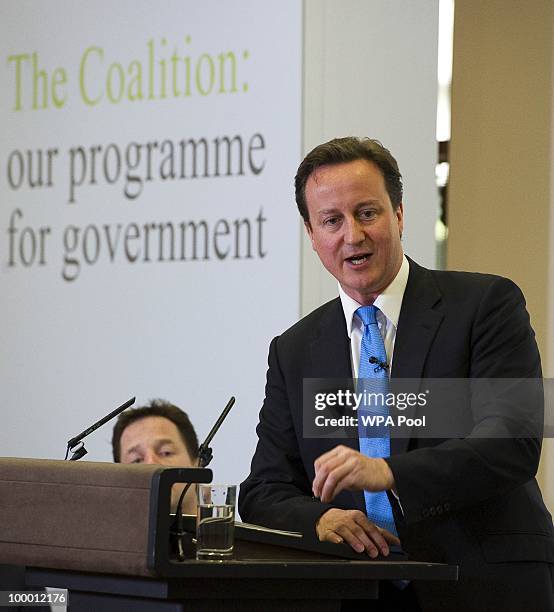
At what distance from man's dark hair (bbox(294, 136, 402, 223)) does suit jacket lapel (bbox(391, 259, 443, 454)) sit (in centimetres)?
20

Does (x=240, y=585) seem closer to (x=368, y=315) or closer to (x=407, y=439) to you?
(x=407, y=439)

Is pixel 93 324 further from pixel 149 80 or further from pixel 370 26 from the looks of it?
pixel 370 26

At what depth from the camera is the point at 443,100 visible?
4484 mm

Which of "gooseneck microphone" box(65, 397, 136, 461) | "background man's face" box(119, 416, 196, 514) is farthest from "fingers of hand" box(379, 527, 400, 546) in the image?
"background man's face" box(119, 416, 196, 514)

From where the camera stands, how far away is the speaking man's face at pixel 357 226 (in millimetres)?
2766

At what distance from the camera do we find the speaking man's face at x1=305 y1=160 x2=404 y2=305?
277cm

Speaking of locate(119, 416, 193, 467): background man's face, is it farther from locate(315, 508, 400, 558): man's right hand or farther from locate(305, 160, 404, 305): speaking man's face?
locate(315, 508, 400, 558): man's right hand

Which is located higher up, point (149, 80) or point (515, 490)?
point (149, 80)

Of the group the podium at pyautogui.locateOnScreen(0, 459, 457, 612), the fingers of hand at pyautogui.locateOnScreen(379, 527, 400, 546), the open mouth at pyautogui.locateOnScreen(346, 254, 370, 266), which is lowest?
the fingers of hand at pyautogui.locateOnScreen(379, 527, 400, 546)

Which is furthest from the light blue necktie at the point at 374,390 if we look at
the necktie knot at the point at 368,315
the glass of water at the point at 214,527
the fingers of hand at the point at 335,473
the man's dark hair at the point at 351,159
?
the glass of water at the point at 214,527

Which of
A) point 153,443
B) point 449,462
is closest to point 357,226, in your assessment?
point 449,462

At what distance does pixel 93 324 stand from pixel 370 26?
5.09 ft

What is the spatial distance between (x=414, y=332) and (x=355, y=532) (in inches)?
20.2

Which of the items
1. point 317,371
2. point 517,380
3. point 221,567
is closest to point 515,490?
point 517,380
